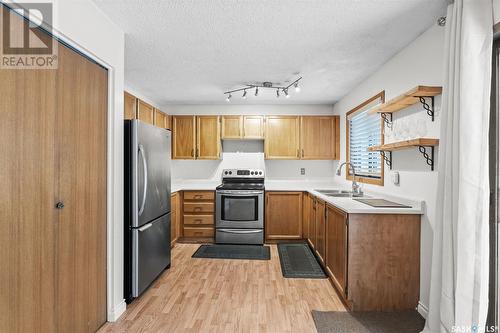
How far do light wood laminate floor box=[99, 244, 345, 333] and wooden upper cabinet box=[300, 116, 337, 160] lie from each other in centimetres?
212

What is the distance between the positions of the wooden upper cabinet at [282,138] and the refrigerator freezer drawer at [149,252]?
2.24 m

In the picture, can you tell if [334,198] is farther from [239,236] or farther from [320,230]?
[239,236]

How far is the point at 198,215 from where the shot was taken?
4.49 m

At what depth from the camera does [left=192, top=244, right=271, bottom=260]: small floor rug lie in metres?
3.75

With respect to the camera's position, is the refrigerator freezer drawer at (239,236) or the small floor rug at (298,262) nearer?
the small floor rug at (298,262)

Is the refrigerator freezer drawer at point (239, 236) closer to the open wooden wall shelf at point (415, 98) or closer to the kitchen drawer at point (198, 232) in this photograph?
the kitchen drawer at point (198, 232)

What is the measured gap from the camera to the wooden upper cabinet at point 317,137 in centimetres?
479

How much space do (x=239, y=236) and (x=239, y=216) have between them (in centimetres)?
31

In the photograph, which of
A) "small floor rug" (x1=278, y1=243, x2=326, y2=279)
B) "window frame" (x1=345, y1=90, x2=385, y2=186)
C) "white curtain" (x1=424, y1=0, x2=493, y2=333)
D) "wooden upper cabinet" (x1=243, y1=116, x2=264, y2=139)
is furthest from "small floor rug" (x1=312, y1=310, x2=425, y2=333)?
"wooden upper cabinet" (x1=243, y1=116, x2=264, y2=139)

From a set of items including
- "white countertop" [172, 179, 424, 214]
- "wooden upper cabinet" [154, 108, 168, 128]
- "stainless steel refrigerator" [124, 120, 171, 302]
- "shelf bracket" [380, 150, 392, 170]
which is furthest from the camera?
→ "wooden upper cabinet" [154, 108, 168, 128]

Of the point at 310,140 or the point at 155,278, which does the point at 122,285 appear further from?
the point at 310,140

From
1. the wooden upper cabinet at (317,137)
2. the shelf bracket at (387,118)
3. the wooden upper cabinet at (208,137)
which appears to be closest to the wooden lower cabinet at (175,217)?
the wooden upper cabinet at (208,137)

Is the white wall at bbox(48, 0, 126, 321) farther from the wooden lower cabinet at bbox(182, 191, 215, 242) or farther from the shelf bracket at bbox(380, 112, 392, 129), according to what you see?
the shelf bracket at bbox(380, 112, 392, 129)

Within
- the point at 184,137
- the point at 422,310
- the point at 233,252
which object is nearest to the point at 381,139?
the point at 422,310
